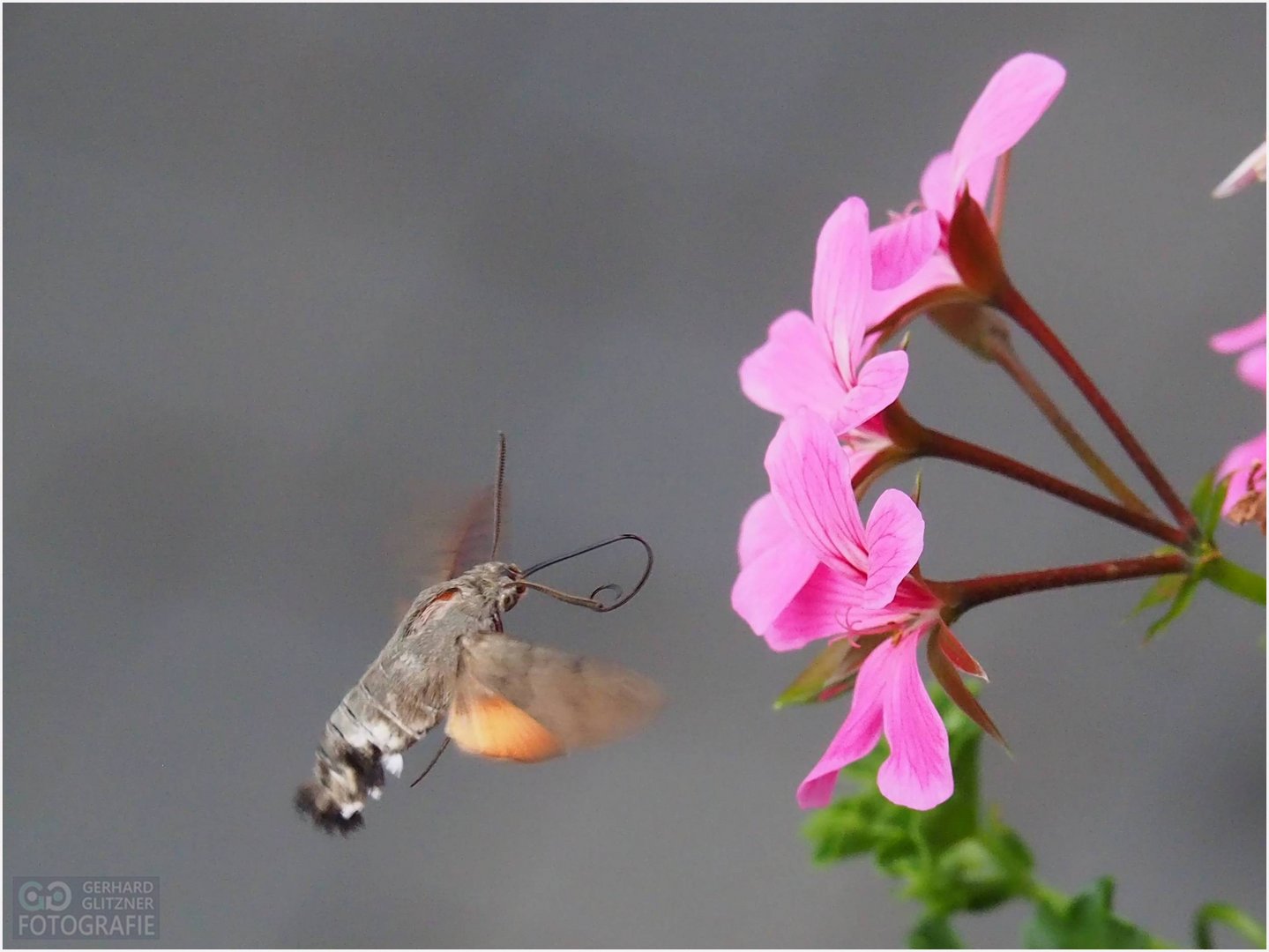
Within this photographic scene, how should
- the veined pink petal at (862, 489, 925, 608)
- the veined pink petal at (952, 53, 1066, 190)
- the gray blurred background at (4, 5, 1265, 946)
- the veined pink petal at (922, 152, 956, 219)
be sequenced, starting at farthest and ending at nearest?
the gray blurred background at (4, 5, 1265, 946) < the veined pink petal at (922, 152, 956, 219) < the veined pink petal at (952, 53, 1066, 190) < the veined pink petal at (862, 489, 925, 608)

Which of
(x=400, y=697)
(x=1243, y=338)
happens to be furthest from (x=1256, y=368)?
(x=400, y=697)

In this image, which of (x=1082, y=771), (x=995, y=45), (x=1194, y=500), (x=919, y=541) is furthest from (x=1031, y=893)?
(x=995, y=45)

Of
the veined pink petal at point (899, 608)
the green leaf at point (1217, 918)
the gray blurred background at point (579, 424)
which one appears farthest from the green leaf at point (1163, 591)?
the gray blurred background at point (579, 424)

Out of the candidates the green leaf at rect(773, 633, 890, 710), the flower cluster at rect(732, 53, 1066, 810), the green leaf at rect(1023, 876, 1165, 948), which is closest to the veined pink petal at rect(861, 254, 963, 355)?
the flower cluster at rect(732, 53, 1066, 810)

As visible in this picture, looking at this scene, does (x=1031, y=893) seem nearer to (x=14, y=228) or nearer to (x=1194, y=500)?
(x=1194, y=500)

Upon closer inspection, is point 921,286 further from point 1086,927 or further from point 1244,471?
point 1086,927

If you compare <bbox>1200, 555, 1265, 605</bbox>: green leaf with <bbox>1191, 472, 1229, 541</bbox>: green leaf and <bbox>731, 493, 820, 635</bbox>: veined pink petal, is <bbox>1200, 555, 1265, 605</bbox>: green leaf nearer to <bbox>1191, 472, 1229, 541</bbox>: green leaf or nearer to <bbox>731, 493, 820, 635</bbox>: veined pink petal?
<bbox>1191, 472, 1229, 541</bbox>: green leaf

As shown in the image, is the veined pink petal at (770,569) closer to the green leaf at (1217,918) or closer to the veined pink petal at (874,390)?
the veined pink petal at (874,390)
